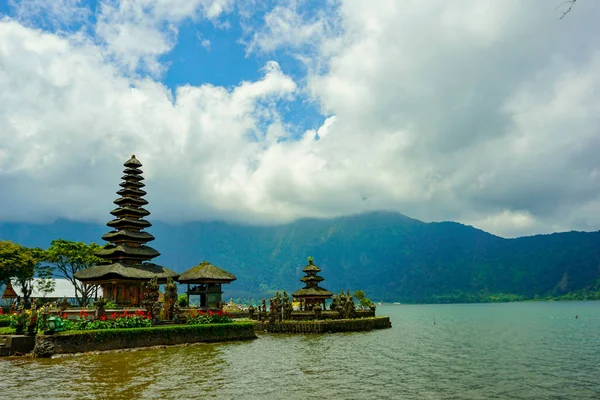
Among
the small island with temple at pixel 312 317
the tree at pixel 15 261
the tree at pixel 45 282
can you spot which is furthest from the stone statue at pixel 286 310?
the tree at pixel 45 282

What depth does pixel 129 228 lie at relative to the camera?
60219 mm

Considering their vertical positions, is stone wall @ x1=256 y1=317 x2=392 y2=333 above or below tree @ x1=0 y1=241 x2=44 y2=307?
below

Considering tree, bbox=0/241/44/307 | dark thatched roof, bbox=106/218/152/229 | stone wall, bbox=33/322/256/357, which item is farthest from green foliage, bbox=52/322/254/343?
tree, bbox=0/241/44/307

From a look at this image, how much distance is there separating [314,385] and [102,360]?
49.1 feet

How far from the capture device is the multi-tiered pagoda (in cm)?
5144

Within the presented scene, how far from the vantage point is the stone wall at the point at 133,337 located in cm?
3083

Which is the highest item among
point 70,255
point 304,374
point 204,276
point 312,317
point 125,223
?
point 125,223

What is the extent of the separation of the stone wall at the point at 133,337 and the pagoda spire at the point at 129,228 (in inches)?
771

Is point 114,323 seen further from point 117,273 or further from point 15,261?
point 15,261

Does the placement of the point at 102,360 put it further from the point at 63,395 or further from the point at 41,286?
the point at 41,286

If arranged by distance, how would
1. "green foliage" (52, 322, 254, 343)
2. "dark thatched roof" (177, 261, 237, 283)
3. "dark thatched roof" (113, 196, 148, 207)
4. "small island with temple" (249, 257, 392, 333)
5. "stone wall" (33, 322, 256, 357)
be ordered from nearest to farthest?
"stone wall" (33, 322, 256, 357)
"green foliage" (52, 322, 254, 343)
"dark thatched roof" (177, 261, 237, 283)
"small island with temple" (249, 257, 392, 333)
"dark thatched roof" (113, 196, 148, 207)

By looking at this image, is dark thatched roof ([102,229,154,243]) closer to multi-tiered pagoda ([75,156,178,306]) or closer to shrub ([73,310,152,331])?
multi-tiered pagoda ([75,156,178,306])

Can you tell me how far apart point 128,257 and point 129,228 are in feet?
17.8

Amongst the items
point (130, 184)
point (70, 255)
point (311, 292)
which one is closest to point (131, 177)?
point (130, 184)
